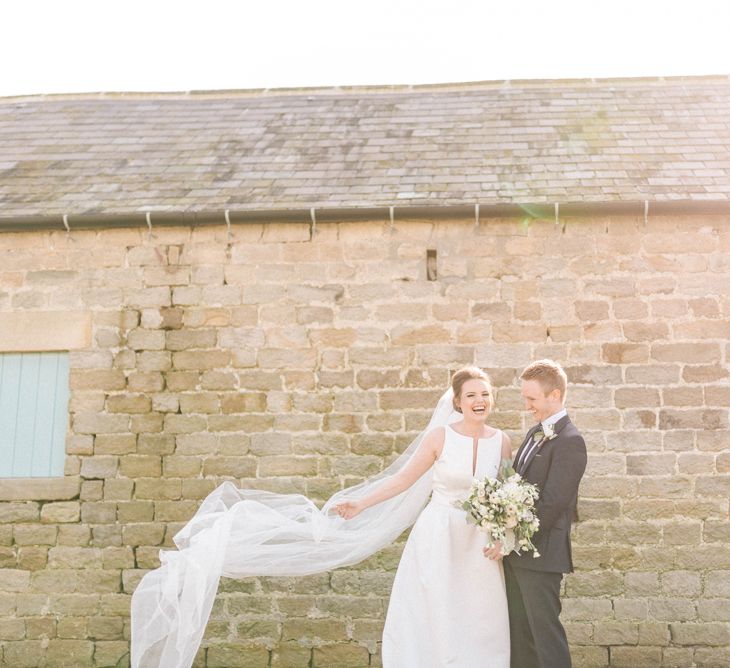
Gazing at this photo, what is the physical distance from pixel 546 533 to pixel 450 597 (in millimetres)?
653

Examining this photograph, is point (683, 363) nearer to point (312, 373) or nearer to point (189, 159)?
point (312, 373)

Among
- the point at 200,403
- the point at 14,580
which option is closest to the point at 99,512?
the point at 14,580

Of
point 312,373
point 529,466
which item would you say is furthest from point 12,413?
point 529,466

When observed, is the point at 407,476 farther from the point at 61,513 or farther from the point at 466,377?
the point at 61,513

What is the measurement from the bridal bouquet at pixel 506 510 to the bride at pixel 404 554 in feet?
0.57

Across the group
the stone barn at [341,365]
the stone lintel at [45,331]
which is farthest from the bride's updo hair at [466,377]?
the stone lintel at [45,331]

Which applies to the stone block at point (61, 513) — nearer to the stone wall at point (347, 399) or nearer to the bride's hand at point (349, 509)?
the stone wall at point (347, 399)

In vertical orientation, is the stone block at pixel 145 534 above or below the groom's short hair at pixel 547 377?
below

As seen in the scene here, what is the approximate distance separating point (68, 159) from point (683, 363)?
20.3 feet

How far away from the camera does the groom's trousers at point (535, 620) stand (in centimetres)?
379

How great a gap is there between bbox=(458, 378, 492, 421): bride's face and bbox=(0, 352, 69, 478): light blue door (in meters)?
3.71

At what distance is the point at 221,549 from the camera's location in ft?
14.3

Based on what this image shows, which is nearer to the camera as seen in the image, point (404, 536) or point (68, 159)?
point (404, 536)

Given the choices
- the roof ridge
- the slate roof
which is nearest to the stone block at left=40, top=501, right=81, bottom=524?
the slate roof
